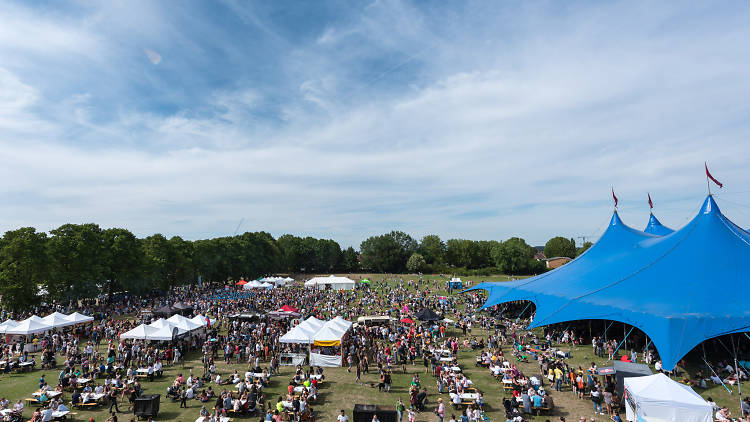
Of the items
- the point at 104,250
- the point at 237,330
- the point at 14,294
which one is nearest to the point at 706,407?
the point at 237,330

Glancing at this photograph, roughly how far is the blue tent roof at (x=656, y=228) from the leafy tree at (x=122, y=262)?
5787 cm

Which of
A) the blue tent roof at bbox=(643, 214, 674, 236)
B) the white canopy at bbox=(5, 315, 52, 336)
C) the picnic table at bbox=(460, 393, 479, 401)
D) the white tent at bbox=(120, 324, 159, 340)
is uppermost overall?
the blue tent roof at bbox=(643, 214, 674, 236)

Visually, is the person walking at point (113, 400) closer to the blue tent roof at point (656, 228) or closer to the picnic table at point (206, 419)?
the picnic table at point (206, 419)

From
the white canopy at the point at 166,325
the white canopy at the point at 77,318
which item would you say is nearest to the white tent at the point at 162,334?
the white canopy at the point at 166,325

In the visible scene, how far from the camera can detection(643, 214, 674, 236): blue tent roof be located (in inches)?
1636

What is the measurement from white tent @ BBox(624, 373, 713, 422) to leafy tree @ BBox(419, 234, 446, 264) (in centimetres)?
9844

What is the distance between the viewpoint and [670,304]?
19.6m

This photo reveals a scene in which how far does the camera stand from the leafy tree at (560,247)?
395ft

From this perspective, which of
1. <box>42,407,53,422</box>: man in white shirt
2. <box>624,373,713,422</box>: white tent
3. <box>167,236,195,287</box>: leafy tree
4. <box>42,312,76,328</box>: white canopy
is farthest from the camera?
<box>167,236,195,287</box>: leafy tree

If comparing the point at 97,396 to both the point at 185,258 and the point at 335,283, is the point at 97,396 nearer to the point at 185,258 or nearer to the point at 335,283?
the point at 335,283

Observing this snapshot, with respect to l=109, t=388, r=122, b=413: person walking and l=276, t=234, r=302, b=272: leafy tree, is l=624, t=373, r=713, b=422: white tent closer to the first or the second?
l=109, t=388, r=122, b=413: person walking

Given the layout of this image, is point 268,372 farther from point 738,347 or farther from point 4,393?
point 738,347

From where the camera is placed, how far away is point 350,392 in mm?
16484

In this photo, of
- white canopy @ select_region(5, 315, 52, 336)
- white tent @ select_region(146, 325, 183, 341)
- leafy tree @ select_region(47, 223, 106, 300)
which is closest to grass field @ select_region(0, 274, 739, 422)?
white tent @ select_region(146, 325, 183, 341)
